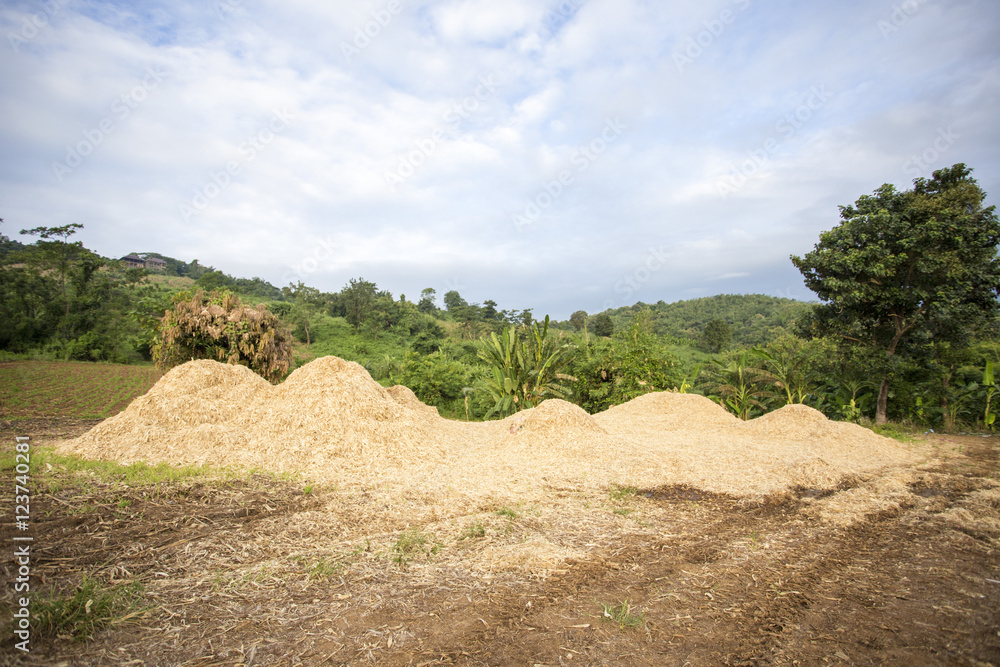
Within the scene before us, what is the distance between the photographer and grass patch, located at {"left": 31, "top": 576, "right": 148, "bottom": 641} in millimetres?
2035

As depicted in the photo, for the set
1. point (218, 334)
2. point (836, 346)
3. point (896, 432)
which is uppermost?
point (836, 346)

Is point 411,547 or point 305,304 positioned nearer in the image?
point 411,547

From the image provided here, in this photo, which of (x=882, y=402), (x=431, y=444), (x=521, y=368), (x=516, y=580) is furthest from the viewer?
(x=521, y=368)

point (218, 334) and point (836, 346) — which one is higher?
point (836, 346)

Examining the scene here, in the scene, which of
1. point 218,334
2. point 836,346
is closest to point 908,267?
point 836,346

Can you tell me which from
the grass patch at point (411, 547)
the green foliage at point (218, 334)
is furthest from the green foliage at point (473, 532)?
the green foliage at point (218, 334)

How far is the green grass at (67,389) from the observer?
9.69 m

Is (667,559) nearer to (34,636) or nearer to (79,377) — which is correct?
(34,636)

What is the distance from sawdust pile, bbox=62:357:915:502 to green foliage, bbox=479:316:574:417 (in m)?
2.44

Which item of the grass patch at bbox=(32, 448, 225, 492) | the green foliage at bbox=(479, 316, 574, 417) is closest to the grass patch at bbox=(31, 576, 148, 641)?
the grass patch at bbox=(32, 448, 225, 492)

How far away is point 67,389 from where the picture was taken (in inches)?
499

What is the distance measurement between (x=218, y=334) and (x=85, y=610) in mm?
7919

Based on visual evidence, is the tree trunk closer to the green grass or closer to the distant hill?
the green grass

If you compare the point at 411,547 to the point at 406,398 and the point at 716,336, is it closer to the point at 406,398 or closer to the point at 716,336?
the point at 406,398
